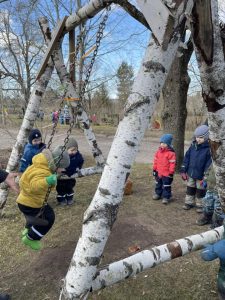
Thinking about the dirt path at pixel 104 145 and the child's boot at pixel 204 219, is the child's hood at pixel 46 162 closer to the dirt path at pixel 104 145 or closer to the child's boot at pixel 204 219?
the child's boot at pixel 204 219

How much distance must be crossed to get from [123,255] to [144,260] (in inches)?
54.3

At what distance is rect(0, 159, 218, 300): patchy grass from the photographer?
3.20 meters

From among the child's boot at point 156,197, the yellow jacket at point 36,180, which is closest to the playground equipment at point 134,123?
the yellow jacket at point 36,180

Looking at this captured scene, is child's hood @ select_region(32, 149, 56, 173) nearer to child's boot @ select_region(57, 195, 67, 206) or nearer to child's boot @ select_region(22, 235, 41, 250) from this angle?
child's boot @ select_region(22, 235, 41, 250)

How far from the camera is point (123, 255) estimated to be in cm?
384

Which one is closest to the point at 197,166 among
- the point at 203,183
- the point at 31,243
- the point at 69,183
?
the point at 203,183

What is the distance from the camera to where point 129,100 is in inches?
83.1

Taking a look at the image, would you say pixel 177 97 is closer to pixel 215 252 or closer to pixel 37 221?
pixel 37 221

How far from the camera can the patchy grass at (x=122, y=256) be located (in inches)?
126

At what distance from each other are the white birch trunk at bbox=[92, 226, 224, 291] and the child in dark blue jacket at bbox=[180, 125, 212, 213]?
7.67ft

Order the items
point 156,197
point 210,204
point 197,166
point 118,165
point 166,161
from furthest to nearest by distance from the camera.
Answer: point 156,197 → point 166,161 → point 197,166 → point 210,204 → point 118,165

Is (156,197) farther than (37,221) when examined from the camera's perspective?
Yes

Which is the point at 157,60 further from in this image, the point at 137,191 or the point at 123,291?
the point at 137,191

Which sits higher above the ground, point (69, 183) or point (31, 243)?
point (69, 183)
